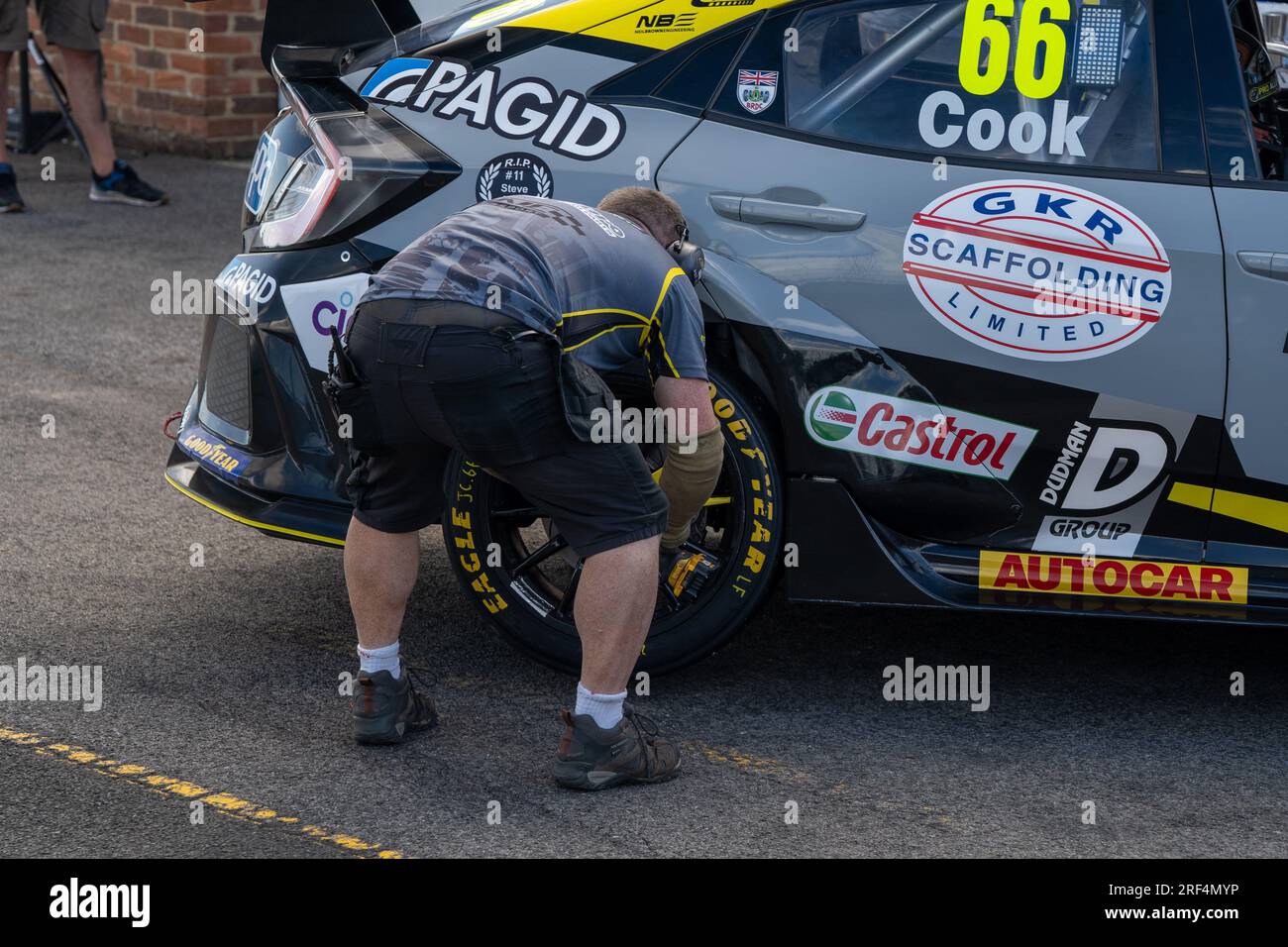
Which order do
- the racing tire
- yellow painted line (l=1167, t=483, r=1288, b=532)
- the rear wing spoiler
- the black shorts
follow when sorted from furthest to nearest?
the rear wing spoiler, the racing tire, yellow painted line (l=1167, t=483, r=1288, b=532), the black shorts

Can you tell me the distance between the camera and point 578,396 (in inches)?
132

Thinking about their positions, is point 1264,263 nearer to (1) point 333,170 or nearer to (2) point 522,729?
(2) point 522,729

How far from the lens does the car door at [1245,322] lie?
3.58 m

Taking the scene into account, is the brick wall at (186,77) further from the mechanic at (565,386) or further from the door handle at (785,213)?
the mechanic at (565,386)

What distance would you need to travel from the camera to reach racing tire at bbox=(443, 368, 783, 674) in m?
3.80

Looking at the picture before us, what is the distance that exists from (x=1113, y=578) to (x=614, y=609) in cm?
113

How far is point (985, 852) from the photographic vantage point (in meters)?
3.27

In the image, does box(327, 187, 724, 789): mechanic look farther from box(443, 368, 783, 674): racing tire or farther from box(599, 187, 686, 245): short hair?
box(443, 368, 783, 674): racing tire

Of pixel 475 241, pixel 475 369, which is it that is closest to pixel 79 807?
pixel 475 369

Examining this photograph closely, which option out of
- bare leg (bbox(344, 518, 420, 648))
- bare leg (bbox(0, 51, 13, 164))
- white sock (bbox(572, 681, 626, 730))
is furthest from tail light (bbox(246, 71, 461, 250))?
bare leg (bbox(0, 51, 13, 164))

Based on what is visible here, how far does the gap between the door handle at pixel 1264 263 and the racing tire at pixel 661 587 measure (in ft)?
3.55

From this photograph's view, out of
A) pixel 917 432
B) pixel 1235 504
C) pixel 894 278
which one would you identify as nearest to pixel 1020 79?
pixel 894 278

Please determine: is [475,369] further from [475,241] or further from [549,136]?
[549,136]
